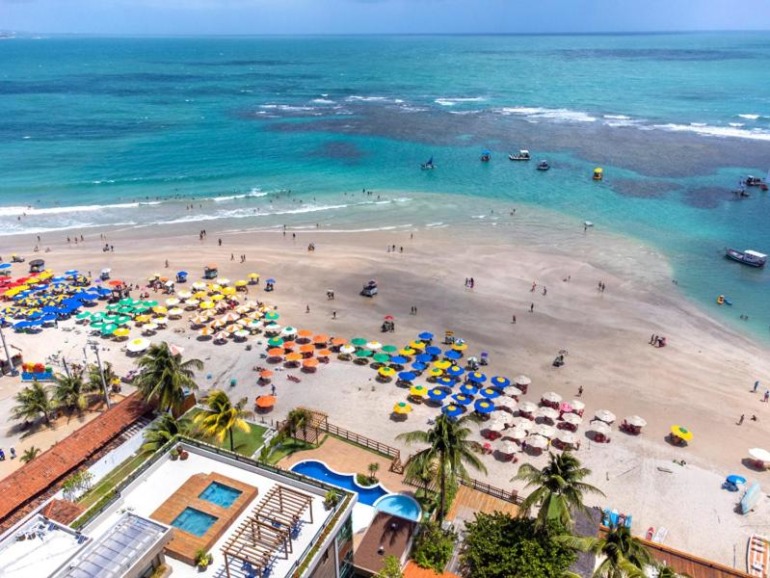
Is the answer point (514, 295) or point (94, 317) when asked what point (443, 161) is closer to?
point (514, 295)

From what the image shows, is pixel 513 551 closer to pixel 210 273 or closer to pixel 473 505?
pixel 473 505

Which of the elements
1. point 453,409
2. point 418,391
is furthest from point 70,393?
point 453,409

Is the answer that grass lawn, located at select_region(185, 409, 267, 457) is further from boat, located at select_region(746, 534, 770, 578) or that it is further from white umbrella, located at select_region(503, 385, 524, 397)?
boat, located at select_region(746, 534, 770, 578)

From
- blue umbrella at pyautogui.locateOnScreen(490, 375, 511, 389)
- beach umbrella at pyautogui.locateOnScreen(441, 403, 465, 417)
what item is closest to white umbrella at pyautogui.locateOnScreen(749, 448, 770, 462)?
blue umbrella at pyautogui.locateOnScreen(490, 375, 511, 389)

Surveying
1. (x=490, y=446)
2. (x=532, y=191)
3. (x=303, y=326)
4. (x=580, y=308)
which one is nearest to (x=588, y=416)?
(x=490, y=446)

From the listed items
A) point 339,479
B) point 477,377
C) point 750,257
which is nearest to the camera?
point 339,479

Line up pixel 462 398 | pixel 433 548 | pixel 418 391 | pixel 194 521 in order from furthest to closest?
pixel 418 391 → pixel 462 398 → pixel 433 548 → pixel 194 521

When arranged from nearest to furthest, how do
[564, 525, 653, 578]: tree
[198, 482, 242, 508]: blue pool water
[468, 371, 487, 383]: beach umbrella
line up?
[564, 525, 653, 578]: tree, [198, 482, 242, 508]: blue pool water, [468, 371, 487, 383]: beach umbrella
